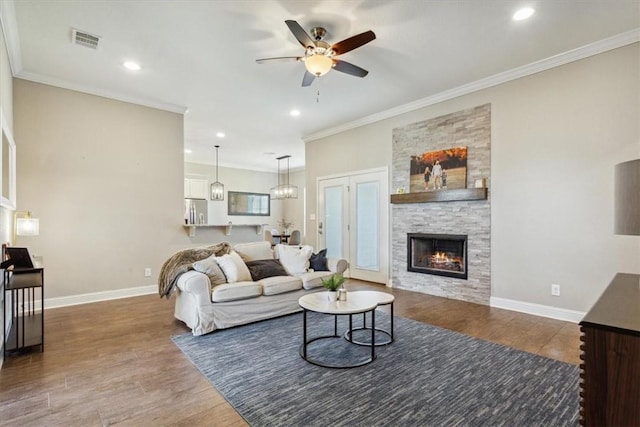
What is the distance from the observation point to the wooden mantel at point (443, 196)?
441 centimetres

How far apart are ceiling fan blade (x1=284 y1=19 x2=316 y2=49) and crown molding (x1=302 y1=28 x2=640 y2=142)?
2.73m

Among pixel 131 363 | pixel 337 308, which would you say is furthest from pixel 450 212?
pixel 131 363

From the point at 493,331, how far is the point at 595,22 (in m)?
3.25

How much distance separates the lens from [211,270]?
11.7 ft

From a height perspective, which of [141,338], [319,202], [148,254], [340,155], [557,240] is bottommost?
[141,338]

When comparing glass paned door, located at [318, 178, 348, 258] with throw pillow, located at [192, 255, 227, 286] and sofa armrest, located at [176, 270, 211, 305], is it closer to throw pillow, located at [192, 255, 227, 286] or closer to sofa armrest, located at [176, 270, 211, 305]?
throw pillow, located at [192, 255, 227, 286]

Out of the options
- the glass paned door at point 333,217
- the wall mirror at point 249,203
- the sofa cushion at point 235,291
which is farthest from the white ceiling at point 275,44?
the wall mirror at point 249,203

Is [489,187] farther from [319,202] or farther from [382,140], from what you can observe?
[319,202]

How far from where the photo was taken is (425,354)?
2.80 m

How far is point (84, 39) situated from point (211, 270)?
280cm

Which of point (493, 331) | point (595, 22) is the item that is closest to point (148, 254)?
point (493, 331)

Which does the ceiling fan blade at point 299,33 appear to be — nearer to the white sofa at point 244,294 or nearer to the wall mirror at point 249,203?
the white sofa at point 244,294

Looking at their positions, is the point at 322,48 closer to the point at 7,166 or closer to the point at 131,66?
the point at 131,66

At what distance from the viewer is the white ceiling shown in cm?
286
